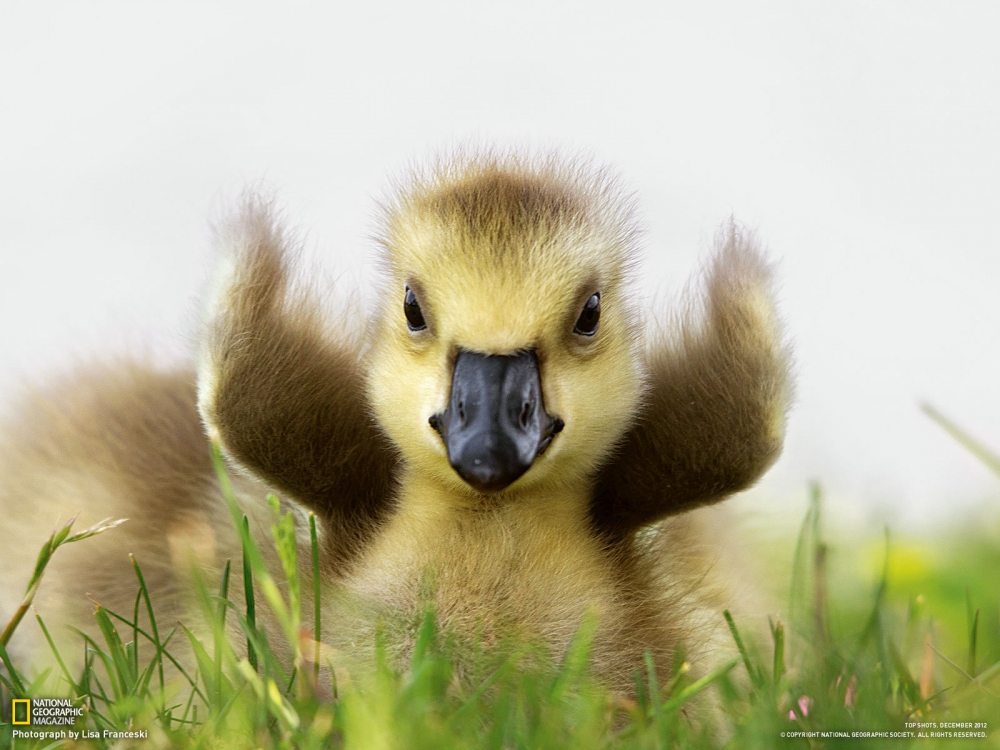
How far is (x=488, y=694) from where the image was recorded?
4.98 ft

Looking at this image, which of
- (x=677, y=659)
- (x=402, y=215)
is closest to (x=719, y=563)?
(x=677, y=659)

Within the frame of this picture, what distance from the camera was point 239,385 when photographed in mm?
1704

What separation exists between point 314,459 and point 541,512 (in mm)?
370

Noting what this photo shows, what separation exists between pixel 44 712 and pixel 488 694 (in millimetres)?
600

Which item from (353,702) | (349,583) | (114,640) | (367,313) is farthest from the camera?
(367,313)

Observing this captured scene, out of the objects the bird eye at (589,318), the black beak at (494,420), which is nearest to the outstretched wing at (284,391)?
the black beak at (494,420)

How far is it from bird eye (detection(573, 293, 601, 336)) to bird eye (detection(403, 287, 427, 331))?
242 millimetres

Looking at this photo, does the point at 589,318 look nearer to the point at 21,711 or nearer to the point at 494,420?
the point at 494,420

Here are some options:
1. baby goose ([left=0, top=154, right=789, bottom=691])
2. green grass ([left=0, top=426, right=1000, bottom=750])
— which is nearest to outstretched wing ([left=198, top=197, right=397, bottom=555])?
baby goose ([left=0, top=154, right=789, bottom=691])

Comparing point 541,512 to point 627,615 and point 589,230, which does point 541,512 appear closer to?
point 627,615

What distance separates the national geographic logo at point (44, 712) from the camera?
4.85 ft

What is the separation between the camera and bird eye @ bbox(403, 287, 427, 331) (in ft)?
5.71

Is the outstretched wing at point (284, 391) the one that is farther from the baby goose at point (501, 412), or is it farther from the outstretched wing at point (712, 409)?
the outstretched wing at point (712, 409)

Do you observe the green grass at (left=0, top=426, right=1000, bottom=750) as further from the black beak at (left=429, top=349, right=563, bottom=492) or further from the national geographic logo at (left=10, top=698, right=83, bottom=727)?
the black beak at (left=429, top=349, right=563, bottom=492)
